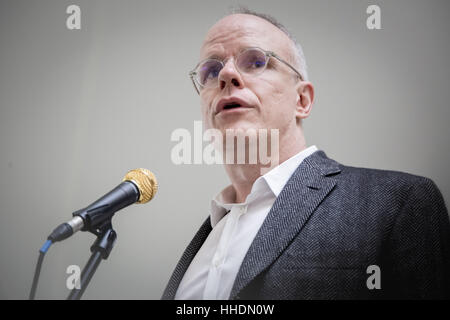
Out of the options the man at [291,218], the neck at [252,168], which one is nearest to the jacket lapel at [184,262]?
the man at [291,218]

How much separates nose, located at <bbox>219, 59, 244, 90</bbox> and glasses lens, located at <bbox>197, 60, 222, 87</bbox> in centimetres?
7

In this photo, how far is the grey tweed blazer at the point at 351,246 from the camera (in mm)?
689

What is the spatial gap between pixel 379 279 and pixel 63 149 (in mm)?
1302

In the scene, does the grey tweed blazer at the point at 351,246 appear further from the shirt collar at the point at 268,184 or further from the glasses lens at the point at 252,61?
the glasses lens at the point at 252,61

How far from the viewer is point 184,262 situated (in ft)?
3.46

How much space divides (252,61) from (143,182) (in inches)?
21.6

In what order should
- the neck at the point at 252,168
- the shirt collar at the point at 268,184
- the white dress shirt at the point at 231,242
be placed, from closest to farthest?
the white dress shirt at the point at 231,242
the shirt collar at the point at 268,184
the neck at the point at 252,168

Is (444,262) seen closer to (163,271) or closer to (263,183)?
(263,183)

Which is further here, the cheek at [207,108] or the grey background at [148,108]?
the grey background at [148,108]

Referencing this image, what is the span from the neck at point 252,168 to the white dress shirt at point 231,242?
53 mm

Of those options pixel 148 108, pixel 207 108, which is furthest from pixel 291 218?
pixel 148 108

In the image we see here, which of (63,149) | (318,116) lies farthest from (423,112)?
(63,149)

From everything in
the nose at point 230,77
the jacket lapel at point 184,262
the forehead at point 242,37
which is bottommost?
the jacket lapel at point 184,262

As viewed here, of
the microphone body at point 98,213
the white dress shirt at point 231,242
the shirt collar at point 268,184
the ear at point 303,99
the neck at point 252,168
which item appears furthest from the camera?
the ear at point 303,99
